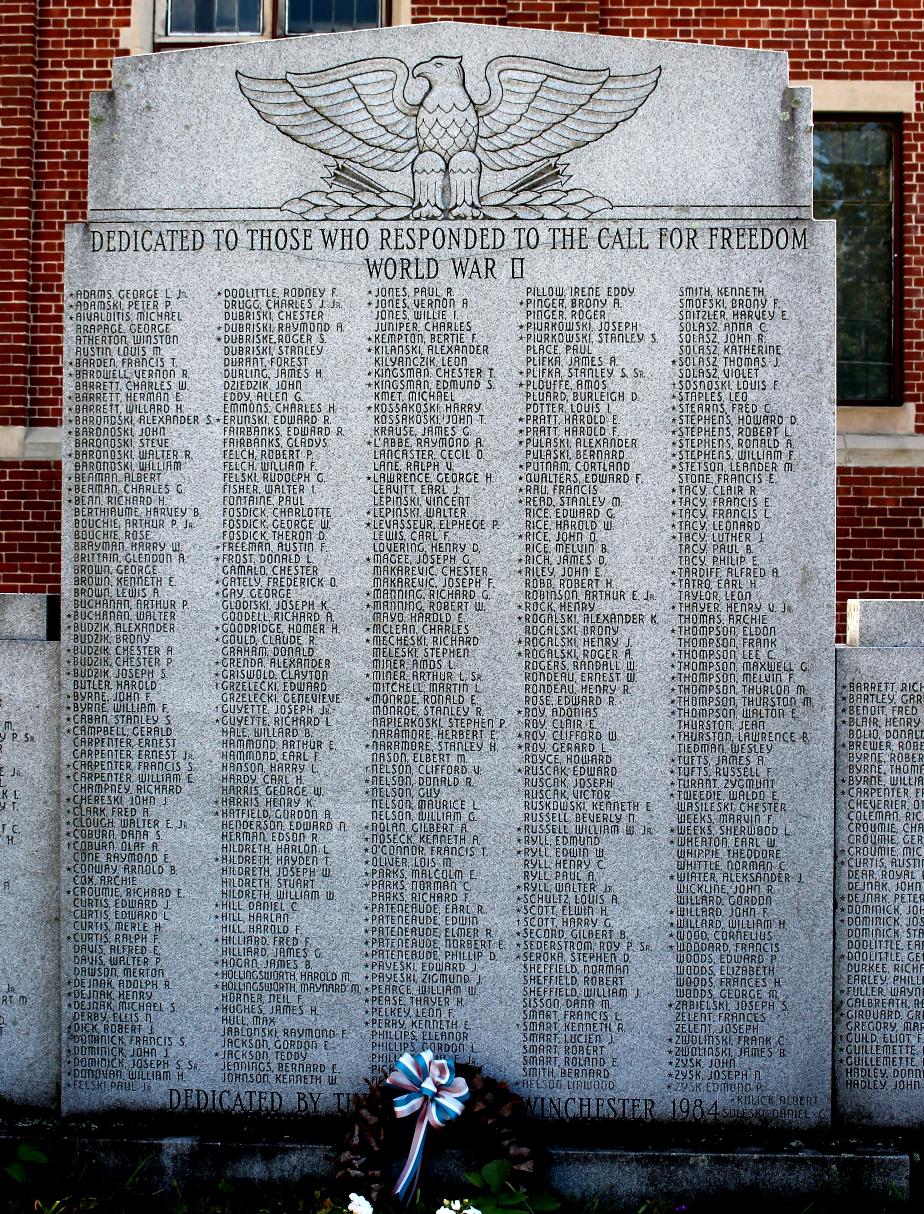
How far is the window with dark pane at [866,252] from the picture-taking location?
31.5 ft

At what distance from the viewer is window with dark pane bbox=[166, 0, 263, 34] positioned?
32.4 feet

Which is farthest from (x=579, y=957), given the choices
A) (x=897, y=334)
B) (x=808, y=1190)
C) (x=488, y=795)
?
(x=897, y=334)

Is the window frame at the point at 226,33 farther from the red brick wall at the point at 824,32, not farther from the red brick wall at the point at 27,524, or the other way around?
the red brick wall at the point at 27,524

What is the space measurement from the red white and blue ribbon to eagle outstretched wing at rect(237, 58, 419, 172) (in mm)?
3571

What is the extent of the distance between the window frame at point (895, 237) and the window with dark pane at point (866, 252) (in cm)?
3

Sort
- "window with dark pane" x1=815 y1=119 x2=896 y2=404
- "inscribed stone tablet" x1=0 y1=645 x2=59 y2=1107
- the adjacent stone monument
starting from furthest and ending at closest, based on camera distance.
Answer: "window with dark pane" x1=815 y1=119 x2=896 y2=404 < "inscribed stone tablet" x1=0 y1=645 x2=59 y2=1107 < the adjacent stone monument

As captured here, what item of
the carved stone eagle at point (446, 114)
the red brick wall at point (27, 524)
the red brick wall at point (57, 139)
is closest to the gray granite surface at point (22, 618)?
the carved stone eagle at point (446, 114)

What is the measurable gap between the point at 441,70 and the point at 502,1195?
434 cm

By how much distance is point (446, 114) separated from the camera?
15.4ft

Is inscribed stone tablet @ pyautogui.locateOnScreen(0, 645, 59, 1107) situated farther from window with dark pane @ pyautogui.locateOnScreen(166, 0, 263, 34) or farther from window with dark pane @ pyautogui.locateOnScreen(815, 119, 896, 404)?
window with dark pane @ pyautogui.locateOnScreen(815, 119, 896, 404)

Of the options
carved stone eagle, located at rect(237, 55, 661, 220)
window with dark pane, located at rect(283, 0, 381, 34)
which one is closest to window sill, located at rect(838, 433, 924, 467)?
carved stone eagle, located at rect(237, 55, 661, 220)

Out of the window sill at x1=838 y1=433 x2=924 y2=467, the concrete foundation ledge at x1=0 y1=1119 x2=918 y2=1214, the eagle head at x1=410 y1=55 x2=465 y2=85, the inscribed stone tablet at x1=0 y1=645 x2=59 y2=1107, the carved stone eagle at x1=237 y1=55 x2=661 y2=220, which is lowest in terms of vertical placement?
the concrete foundation ledge at x1=0 y1=1119 x2=918 y2=1214

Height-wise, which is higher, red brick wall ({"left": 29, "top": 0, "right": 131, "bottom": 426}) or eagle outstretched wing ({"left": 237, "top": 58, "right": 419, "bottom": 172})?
red brick wall ({"left": 29, "top": 0, "right": 131, "bottom": 426})

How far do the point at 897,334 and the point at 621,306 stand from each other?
579cm
